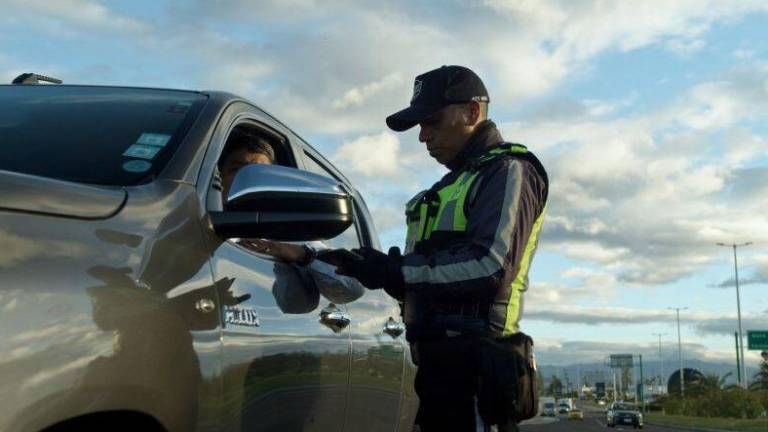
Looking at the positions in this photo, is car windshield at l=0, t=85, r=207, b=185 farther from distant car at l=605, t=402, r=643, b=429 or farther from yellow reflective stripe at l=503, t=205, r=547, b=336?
distant car at l=605, t=402, r=643, b=429

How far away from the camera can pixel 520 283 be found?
348cm

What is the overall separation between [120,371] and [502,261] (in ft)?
5.04

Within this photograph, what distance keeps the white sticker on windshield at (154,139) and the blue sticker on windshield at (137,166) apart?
135 mm

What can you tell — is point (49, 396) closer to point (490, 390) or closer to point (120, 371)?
point (120, 371)

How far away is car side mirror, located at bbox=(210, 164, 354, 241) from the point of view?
7.87 feet

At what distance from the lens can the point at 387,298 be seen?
4.23 m

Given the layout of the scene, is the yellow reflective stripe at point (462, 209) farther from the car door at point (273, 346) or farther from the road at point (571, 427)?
the road at point (571, 427)

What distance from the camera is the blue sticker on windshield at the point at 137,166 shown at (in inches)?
96.0

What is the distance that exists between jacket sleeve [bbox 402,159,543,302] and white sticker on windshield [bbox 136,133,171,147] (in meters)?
0.89

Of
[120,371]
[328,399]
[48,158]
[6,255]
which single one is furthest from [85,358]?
[328,399]

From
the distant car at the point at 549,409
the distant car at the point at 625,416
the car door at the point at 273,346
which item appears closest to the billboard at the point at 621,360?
the distant car at the point at 549,409

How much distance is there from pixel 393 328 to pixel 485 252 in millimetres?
1080

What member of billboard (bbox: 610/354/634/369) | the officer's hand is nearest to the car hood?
the officer's hand

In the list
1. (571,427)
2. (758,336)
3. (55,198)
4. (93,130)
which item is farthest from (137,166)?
(758,336)
